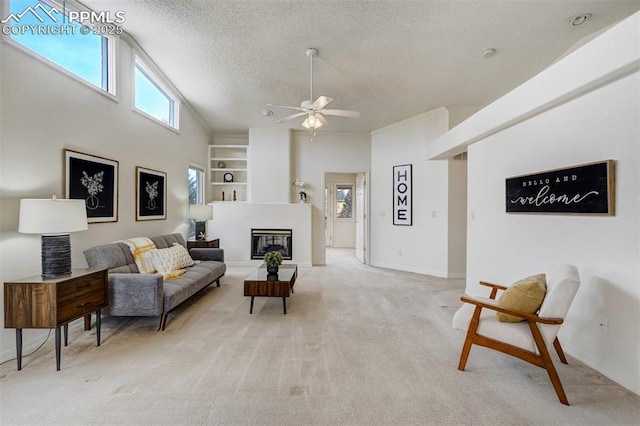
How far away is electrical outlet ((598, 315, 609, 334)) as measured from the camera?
217 centimetres

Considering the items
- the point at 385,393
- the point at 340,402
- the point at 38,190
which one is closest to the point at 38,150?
the point at 38,190

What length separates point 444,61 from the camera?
3.71 metres

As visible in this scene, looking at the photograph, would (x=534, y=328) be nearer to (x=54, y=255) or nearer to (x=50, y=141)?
(x=54, y=255)

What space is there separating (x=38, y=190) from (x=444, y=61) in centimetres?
469

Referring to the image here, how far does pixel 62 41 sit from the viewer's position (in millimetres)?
2816

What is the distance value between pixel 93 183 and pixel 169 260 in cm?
121

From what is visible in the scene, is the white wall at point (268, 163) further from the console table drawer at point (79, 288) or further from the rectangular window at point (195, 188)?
the console table drawer at point (79, 288)

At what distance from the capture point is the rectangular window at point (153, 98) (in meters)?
4.07

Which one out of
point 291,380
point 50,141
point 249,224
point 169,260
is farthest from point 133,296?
point 249,224

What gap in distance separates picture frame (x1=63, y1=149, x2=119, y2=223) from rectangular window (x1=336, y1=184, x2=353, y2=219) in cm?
661

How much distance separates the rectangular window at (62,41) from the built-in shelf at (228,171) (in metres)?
3.34

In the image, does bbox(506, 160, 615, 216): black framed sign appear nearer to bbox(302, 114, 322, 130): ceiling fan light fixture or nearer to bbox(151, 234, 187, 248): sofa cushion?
bbox(302, 114, 322, 130): ceiling fan light fixture

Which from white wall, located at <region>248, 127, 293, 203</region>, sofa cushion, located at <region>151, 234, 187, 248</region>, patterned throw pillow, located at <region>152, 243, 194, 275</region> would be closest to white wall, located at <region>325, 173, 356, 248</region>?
white wall, located at <region>248, 127, 293, 203</region>

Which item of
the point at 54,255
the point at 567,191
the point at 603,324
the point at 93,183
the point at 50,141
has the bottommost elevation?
the point at 603,324
